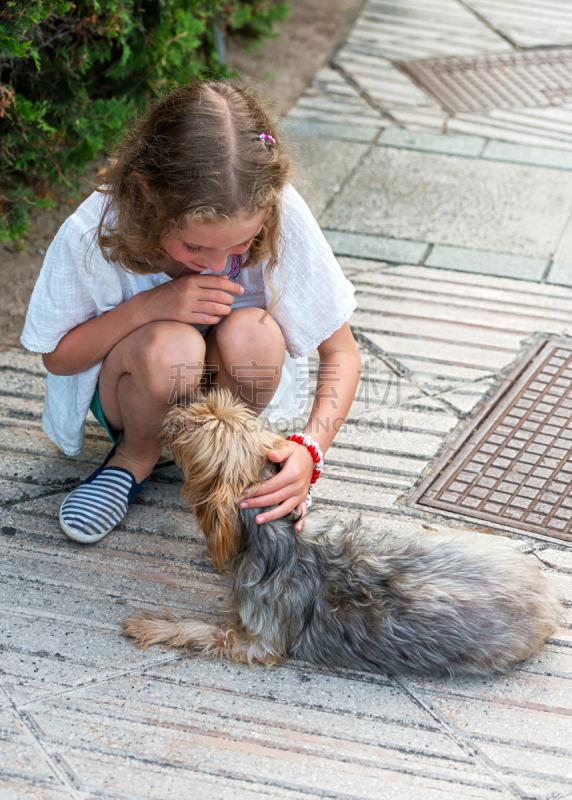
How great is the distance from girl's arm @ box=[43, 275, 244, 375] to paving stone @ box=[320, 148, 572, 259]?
2.23m

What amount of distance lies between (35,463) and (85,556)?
0.54m

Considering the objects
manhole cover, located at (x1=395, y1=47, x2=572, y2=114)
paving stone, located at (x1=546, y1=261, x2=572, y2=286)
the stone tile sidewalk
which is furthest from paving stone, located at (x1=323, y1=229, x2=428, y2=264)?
manhole cover, located at (x1=395, y1=47, x2=572, y2=114)

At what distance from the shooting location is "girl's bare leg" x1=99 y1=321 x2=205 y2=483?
2.48 metres

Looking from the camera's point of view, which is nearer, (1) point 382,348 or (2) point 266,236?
(2) point 266,236

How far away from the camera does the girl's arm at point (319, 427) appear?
221 centimetres

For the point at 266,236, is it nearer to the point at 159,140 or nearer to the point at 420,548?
the point at 159,140

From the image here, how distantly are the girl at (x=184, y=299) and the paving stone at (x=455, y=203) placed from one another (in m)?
1.98

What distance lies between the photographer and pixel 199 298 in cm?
246

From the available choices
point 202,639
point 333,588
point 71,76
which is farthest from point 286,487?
point 71,76

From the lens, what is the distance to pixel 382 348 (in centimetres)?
365

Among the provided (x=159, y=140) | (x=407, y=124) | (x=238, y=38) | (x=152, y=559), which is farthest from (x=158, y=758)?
(x=238, y=38)

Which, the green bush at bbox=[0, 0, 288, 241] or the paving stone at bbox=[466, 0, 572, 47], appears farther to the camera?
the paving stone at bbox=[466, 0, 572, 47]

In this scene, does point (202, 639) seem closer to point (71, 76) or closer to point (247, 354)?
point (247, 354)

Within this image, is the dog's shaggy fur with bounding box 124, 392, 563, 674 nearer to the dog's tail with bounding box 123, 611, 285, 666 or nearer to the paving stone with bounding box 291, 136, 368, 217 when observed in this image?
the dog's tail with bounding box 123, 611, 285, 666
